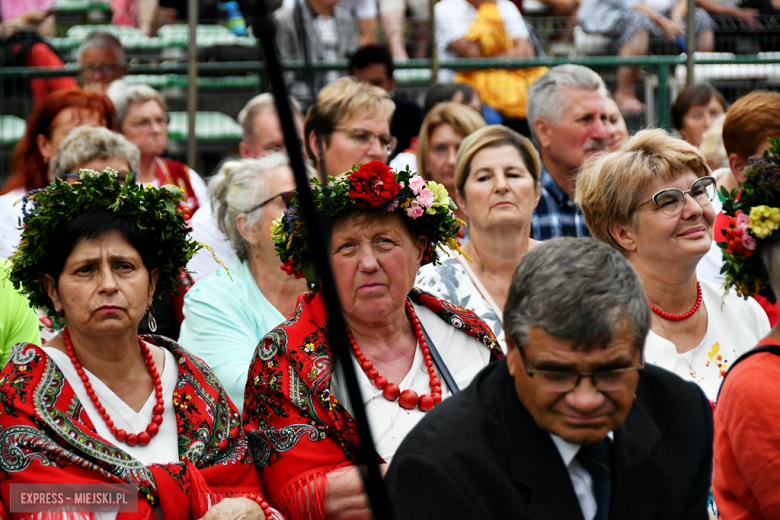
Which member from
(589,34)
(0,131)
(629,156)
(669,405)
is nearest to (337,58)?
(589,34)

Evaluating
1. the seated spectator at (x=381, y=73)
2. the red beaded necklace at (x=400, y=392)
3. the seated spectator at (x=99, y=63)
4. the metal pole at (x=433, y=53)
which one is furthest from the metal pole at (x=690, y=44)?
the red beaded necklace at (x=400, y=392)

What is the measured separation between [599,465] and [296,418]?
1065 mm

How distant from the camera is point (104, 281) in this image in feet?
10.0

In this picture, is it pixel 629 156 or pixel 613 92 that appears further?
pixel 613 92

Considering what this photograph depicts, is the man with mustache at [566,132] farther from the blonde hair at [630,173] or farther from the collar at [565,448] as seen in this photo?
the collar at [565,448]

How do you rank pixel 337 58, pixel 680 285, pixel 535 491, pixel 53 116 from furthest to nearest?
pixel 337 58 < pixel 53 116 < pixel 680 285 < pixel 535 491

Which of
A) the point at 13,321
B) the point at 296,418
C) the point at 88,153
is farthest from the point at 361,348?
the point at 88,153

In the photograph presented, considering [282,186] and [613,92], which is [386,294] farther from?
[613,92]

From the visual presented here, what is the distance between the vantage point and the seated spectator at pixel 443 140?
5320 mm

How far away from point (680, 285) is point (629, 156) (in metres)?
0.55

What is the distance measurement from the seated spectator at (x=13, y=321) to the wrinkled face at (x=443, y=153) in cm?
246

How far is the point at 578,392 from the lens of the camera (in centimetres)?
208

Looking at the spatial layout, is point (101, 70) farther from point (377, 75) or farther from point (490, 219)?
point (490, 219)

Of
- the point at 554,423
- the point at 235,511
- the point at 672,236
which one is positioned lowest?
the point at 235,511
